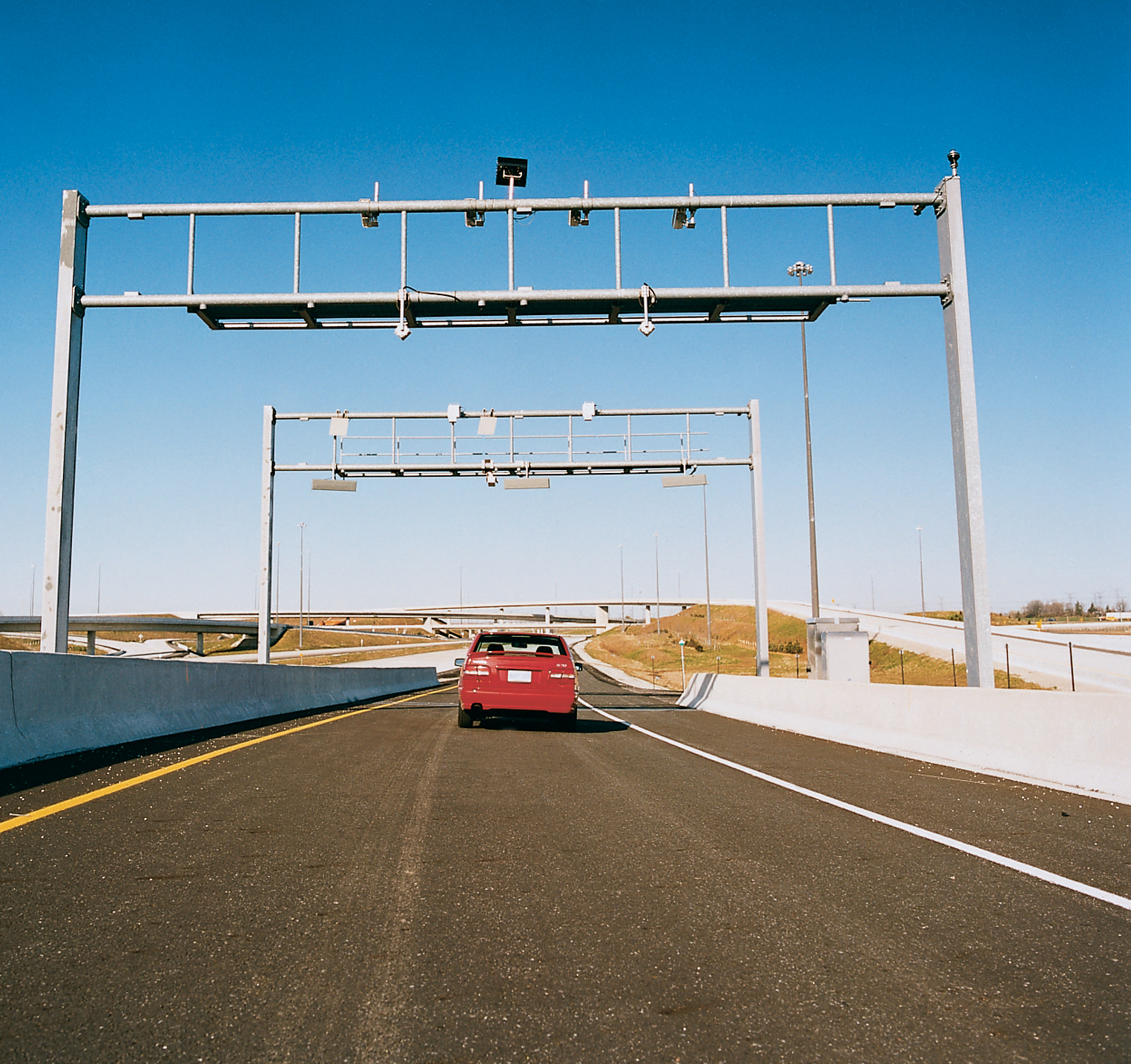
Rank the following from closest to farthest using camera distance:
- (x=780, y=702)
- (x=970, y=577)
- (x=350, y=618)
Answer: (x=970, y=577) < (x=780, y=702) < (x=350, y=618)

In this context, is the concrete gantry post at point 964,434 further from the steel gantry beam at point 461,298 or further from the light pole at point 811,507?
the light pole at point 811,507

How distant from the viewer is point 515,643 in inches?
690

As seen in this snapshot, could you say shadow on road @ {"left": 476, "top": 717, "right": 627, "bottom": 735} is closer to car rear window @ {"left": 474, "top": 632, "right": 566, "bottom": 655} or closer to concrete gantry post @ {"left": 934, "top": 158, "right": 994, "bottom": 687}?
car rear window @ {"left": 474, "top": 632, "right": 566, "bottom": 655}

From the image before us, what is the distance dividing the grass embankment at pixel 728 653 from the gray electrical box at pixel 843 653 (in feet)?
13.2

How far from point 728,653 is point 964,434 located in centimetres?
5977

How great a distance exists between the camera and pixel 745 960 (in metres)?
4.04

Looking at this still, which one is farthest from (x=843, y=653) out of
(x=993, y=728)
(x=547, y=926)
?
(x=547, y=926)

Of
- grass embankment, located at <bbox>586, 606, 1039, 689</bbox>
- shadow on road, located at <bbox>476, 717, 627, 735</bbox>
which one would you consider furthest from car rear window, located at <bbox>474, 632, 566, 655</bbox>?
grass embankment, located at <bbox>586, 606, 1039, 689</bbox>

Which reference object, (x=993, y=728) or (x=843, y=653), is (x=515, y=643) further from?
(x=993, y=728)

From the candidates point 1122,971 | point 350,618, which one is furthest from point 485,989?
point 350,618

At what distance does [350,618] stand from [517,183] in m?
143

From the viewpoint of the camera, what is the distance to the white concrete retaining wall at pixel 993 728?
28.6ft

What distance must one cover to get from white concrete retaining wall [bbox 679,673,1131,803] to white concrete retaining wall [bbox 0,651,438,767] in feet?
31.4

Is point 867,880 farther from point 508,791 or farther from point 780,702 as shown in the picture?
point 780,702
